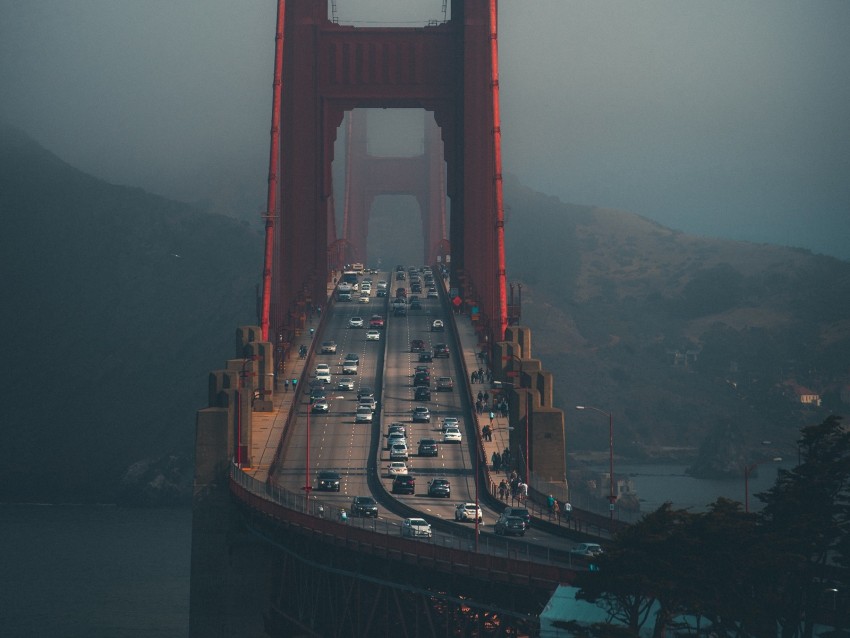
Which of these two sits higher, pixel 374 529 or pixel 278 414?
pixel 278 414

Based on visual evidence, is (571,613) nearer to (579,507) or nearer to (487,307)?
(579,507)

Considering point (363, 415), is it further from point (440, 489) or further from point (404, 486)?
point (440, 489)

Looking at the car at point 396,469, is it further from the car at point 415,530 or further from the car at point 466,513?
the car at point 415,530

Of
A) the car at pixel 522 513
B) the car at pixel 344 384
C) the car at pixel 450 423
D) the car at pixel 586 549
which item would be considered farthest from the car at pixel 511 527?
the car at pixel 344 384

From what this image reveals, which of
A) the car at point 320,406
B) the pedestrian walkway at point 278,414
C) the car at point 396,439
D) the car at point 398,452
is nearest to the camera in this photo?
the pedestrian walkway at point 278,414

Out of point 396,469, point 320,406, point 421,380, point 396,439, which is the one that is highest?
point 421,380

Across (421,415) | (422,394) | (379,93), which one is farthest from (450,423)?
(379,93)

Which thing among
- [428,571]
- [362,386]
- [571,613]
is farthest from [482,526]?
[362,386]
